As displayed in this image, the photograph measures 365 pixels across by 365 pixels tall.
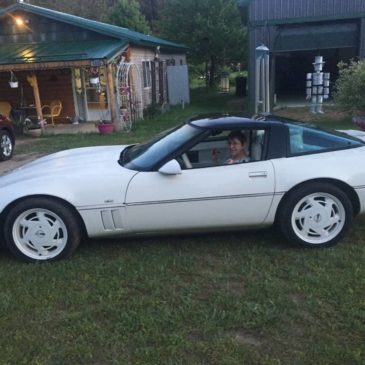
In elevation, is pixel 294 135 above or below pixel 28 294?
above

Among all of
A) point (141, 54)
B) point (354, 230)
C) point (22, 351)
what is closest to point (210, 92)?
point (141, 54)

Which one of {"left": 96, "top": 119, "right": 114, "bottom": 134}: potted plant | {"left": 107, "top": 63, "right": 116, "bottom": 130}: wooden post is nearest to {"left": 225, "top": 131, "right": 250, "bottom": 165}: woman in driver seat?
{"left": 96, "top": 119, "right": 114, "bottom": 134}: potted plant

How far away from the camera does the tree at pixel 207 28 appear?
85.3 ft

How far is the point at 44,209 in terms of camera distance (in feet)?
12.9

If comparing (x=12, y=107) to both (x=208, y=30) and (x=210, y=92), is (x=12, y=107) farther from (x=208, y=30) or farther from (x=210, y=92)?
(x=210, y=92)

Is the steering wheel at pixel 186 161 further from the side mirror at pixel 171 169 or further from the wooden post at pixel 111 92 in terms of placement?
the wooden post at pixel 111 92

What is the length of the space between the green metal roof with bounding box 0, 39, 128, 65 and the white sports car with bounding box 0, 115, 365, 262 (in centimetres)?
996

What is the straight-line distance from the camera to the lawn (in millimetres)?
2779

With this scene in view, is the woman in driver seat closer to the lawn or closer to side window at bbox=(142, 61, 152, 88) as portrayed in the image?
the lawn

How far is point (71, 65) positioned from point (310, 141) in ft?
35.1

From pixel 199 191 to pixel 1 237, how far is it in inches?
71.9

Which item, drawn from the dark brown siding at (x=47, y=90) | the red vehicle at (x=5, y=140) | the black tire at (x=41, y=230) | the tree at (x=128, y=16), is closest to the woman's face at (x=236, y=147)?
the black tire at (x=41, y=230)

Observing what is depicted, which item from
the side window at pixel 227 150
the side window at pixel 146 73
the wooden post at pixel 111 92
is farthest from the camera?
the side window at pixel 146 73

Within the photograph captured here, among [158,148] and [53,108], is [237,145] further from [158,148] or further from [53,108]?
[53,108]
